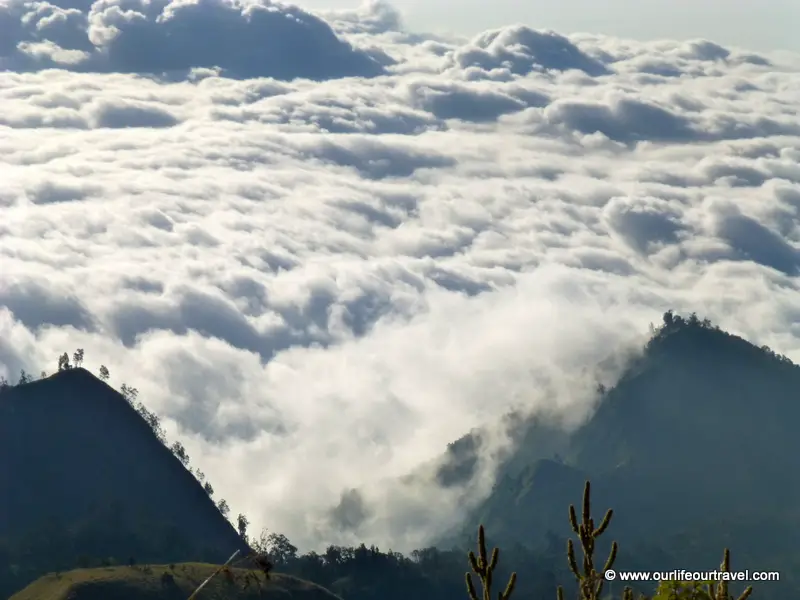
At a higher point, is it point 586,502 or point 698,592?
point 586,502

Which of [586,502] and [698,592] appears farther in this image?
[698,592]

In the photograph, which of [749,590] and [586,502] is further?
[749,590]

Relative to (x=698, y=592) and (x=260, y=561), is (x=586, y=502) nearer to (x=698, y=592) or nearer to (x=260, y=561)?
(x=260, y=561)

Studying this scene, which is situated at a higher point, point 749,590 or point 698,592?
point 749,590

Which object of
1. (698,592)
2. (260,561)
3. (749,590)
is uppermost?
(260,561)

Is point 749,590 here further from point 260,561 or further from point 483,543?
point 260,561

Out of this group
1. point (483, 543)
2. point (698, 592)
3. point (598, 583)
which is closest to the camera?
point (483, 543)

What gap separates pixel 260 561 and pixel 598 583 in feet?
31.2

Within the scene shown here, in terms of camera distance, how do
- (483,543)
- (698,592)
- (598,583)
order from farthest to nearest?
1. (698,592)
2. (598,583)
3. (483,543)

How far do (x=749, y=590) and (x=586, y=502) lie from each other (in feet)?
21.9

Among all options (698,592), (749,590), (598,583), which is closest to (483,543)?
(598,583)

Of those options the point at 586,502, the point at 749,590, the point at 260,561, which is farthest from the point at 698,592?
the point at 260,561

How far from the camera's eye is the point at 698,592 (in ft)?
169

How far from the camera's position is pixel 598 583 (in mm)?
30344
